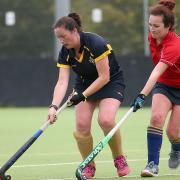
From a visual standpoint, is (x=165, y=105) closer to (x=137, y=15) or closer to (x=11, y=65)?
(x=11, y=65)

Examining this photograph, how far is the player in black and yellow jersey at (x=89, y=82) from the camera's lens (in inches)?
322

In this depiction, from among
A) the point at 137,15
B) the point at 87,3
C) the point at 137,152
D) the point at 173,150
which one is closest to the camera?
the point at 173,150

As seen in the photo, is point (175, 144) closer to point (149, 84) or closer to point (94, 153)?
point (149, 84)

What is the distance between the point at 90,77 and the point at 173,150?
1.16 m

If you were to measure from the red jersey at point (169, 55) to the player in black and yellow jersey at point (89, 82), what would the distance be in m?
0.43

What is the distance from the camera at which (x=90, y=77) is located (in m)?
8.53

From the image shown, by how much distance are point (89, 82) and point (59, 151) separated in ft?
9.29

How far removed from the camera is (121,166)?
8.50 m

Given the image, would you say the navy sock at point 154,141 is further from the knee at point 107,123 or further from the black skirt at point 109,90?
the black skirt at point 109,90

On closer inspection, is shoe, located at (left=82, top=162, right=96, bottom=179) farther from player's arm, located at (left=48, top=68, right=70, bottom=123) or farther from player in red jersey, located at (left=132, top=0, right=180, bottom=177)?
player's arm, located at (left=48, top=68, right=70, bottom=123)

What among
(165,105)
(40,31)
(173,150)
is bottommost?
(40,31)

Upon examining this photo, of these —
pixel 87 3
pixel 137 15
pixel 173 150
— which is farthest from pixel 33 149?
pixel 87 3

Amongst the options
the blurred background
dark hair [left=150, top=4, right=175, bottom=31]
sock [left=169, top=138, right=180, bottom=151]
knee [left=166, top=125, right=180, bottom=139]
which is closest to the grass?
sock [left=169, top=138, right=180, bottom=151]

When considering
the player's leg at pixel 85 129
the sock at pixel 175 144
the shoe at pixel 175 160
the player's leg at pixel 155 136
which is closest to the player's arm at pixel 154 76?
the player's leg at pixel 155 136
